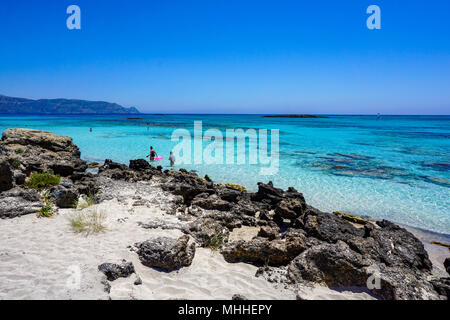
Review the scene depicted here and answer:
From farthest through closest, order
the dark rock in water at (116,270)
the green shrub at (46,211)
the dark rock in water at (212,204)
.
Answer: the dark rock in water at (212,204)
the green shrub at (46,211)
the dark rock in water at (116,270)

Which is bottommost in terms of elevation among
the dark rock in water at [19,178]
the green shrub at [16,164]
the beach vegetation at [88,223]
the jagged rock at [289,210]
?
the jagged rock at [289,210]

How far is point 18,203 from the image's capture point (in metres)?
7.54

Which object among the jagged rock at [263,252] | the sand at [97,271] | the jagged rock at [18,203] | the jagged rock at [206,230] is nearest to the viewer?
the sand at [97,271]

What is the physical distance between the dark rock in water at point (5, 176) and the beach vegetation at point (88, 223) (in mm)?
3346

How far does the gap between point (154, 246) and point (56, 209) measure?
14.1 feet

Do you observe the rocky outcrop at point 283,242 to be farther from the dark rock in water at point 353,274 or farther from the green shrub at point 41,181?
the green shrub at point 41,181

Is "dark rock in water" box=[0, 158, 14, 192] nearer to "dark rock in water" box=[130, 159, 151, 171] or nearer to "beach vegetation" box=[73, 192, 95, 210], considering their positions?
"beach vegetation" box=[73, 192, 95, 210]

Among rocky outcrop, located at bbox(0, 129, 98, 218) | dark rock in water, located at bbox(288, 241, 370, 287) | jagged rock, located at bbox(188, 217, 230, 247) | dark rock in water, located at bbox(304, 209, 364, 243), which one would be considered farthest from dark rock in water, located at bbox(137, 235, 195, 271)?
rocky outcrop, located at bbox(0, 129, 98, 218)

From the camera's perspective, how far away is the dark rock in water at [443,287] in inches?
211

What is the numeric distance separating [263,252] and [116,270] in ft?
10.9

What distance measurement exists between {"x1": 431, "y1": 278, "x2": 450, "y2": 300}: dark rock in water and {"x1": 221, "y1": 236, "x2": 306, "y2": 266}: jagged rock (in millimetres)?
2803

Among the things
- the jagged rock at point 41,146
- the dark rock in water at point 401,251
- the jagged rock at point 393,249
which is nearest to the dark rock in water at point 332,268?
the jagged rock at point 393,249

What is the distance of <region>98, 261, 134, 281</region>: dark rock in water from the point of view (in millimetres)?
4859
